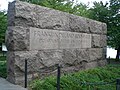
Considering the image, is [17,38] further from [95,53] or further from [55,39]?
[95,53]

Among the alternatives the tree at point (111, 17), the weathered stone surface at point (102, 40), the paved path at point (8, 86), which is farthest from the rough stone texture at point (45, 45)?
the tree at point (111, 17)

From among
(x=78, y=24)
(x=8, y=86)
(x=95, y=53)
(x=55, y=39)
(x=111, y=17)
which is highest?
(x=111, y=17)

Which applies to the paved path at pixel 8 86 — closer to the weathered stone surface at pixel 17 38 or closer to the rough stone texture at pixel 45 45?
the rough stone texture at pixel 45 45

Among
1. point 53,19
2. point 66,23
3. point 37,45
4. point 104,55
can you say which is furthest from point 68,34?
point 104,55

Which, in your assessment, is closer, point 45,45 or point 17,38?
point 17,38

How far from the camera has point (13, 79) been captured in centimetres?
703

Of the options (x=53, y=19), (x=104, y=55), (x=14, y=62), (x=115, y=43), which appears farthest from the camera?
(x=115, y=43)

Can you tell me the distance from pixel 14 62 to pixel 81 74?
9.72 feet

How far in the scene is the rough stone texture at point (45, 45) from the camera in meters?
7.04

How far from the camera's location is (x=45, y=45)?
8.04 metres

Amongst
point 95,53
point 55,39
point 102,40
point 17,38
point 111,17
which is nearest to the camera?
point 17,38

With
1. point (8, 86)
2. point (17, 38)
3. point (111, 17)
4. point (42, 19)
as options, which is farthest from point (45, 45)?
point (111, 17)

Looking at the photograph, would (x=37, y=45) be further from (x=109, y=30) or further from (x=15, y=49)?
(x=109, y=30)

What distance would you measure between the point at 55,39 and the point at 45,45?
644 millimetres
